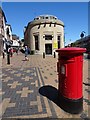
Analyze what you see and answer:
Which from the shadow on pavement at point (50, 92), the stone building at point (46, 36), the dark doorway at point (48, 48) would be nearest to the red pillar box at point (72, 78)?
the shadow on pavement at point (50, 92)

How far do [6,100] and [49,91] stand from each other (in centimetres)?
158

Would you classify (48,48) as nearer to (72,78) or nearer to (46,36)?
(46,36)

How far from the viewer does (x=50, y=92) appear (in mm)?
6250

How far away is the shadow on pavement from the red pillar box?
1.97 ft

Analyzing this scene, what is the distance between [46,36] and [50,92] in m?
37.1

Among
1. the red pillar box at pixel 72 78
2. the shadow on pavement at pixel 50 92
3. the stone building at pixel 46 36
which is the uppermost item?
the stone building at pixel 46 36

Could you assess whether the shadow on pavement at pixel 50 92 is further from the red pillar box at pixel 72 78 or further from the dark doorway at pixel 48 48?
the dark doorway at pixel 48 48

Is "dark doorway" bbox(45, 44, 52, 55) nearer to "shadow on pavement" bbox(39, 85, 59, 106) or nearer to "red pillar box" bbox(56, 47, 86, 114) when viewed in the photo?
"shadow on pavement" bbox(39, 85, 59, 106)

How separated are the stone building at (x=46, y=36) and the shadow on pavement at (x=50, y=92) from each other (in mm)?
35399

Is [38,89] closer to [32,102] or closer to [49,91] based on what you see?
[49,91]

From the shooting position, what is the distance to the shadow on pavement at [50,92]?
548 centimetres

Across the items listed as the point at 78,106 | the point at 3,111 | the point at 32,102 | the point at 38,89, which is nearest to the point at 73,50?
the point at 78,106

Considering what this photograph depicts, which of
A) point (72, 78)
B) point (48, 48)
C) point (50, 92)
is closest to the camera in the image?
point (72, 78)

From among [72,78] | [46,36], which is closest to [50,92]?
[72,78]
